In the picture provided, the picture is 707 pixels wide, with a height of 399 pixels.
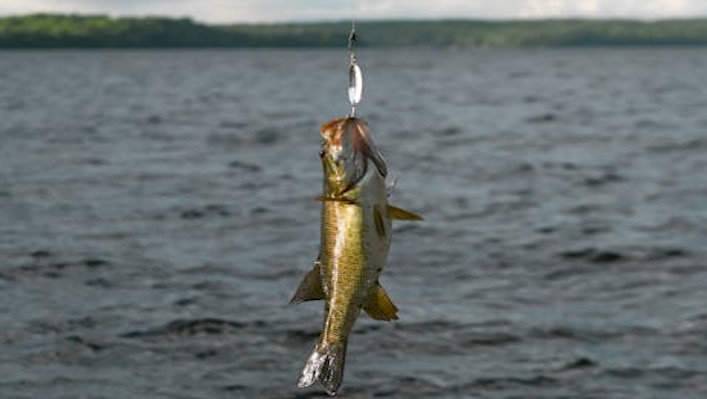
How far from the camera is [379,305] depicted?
22.2ft

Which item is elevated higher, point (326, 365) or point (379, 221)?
point (379, 221)

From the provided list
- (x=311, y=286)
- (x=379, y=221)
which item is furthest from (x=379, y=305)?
(x=379, y=221)

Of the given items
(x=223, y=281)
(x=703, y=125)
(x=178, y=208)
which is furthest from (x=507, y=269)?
(x=703, y=125)

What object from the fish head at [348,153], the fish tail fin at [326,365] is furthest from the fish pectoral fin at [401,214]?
the fish tail fin at [326,365]

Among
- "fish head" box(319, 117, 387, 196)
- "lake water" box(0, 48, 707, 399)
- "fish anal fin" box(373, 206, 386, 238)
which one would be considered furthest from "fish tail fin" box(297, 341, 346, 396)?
"lake water" box(0, 48, 707, 399)

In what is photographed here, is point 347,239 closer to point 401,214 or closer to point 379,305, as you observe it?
point 401,214

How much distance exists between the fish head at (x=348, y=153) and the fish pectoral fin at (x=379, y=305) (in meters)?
0.68

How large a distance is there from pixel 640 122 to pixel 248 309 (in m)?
41.7

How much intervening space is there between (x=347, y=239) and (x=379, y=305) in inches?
18.3

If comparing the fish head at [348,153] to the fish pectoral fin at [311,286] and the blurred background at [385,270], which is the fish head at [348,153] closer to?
the fish pectoral fin at [311,286]

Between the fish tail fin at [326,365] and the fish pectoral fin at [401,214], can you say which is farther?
the fish tail fin at [326,365]

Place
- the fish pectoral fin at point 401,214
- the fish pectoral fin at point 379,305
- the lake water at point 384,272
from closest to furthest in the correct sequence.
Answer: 1. the fish pectoral fin at point 401,214
2. the fish pectoral fin at point 379,305
3. the lake water at point 384,272

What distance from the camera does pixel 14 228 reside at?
27.1 metres

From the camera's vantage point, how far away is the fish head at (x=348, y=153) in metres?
6.18
